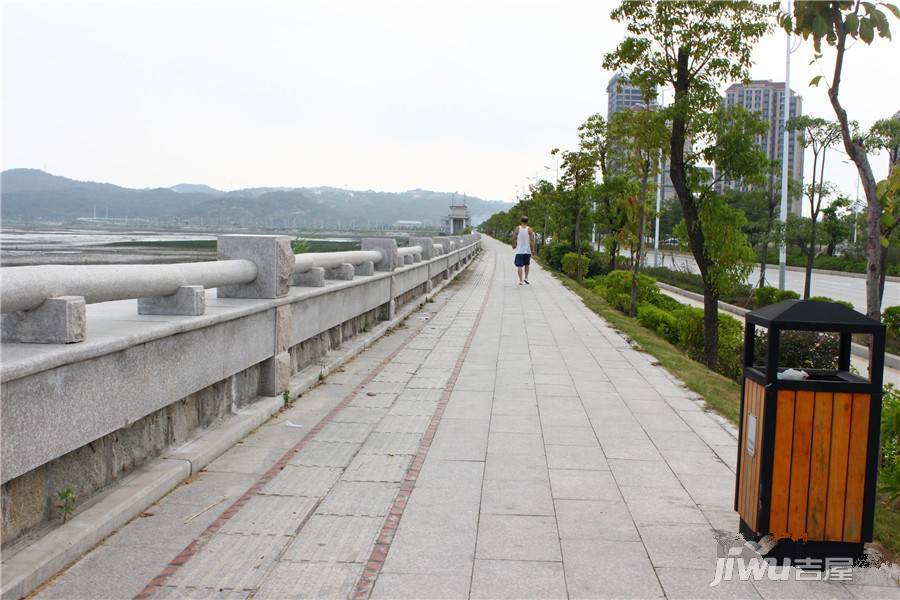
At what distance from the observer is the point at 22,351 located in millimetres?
3643

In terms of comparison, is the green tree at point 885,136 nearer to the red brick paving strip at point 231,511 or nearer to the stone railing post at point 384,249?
the stone railing post at point 384,249

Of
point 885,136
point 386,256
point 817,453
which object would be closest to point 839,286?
point 885,136

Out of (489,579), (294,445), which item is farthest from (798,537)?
(294,445)

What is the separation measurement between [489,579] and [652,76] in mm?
12732

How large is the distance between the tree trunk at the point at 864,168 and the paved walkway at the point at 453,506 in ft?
5.45

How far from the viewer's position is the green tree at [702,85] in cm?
1374

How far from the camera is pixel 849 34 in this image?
17.7 ft

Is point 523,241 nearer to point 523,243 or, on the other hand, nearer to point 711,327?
point 523,243

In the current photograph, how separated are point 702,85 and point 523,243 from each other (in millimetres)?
9385

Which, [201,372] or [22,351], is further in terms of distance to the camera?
[201,372]

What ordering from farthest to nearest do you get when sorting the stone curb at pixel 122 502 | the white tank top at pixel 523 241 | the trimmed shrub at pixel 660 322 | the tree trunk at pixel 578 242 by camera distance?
1. the tree trunk at pixel 578 242
2. the white tank top at pixel 523 241
3. the trimmed shrub at pixel 660 322
4. the stone curb at pixel 122 502

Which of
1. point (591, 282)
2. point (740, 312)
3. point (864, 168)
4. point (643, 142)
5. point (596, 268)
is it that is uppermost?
point (643, 142)

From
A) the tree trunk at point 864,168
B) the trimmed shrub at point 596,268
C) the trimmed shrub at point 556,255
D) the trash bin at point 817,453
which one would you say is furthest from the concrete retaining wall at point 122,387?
the trimmed shrub at point 556,255

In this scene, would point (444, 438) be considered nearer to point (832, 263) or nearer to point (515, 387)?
point (515, 387)
